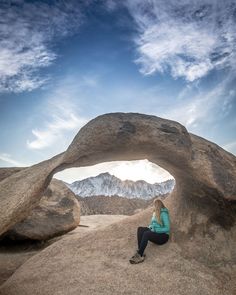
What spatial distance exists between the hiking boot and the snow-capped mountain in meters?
62.3

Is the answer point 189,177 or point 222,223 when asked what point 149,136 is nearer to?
point 189,177

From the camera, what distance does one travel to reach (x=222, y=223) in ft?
29.3

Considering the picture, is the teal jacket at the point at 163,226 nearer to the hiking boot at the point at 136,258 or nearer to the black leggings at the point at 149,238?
the black leggings at the point at 149,238

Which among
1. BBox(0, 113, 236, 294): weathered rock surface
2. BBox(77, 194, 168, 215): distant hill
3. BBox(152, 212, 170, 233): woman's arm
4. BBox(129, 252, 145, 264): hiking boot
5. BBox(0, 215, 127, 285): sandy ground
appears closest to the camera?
BBox(0, 113, 236, 294): weathered rock surface

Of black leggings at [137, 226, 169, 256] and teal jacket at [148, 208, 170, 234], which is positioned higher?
teal jacket at [148, 208, 170, 234]

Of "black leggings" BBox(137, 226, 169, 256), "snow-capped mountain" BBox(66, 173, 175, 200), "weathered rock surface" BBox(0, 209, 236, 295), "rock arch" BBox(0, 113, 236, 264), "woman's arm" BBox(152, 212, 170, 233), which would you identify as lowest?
"weathered rock surface" BBox(0, 209, 236, 295)

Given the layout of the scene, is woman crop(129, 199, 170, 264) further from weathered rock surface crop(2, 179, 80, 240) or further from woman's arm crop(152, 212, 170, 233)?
weathered rock surface crop(2, 179, 80, 240)

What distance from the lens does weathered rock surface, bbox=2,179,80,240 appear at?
1194cm

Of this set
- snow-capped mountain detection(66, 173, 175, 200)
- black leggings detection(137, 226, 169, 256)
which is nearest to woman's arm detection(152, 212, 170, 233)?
black leggings detection(137, 226, 169, 256)

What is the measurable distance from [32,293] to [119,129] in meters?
5.29

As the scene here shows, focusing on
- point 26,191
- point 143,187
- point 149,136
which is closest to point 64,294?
point 26,191

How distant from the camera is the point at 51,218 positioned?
42.7ft

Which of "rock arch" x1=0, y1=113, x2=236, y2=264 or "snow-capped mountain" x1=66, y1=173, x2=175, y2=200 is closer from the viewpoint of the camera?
"rock arch" x1=0, y1=113, x2=236, y2=264

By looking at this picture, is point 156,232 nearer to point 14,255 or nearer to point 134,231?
point 134,231
